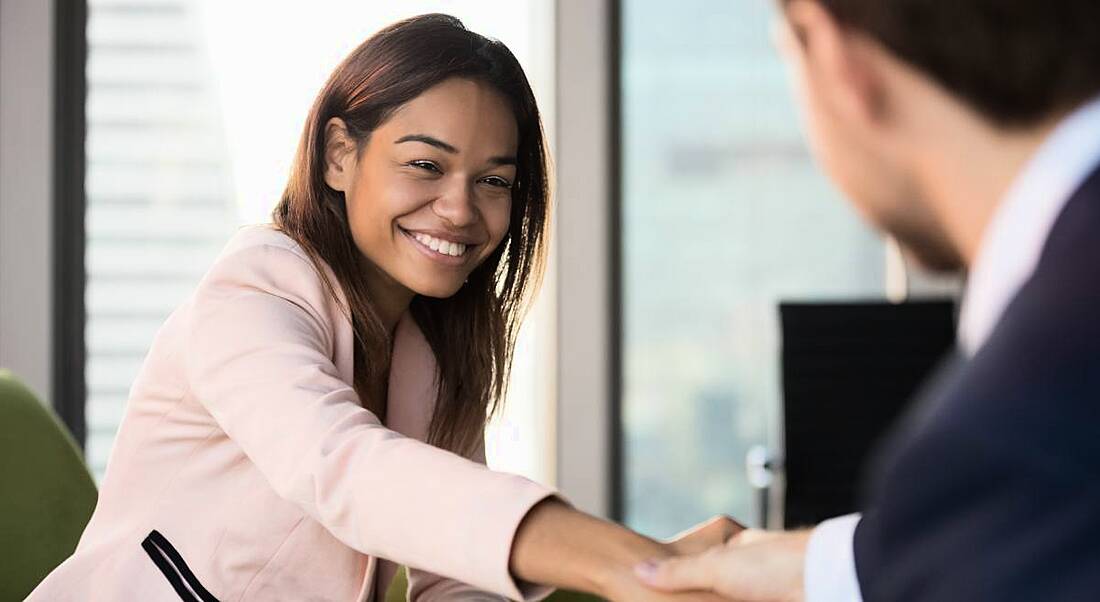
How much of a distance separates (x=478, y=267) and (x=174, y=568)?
60cm

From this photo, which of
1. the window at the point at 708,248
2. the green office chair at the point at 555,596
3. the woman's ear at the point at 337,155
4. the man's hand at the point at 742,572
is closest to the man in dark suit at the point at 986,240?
the man's hand at the point at 742,572

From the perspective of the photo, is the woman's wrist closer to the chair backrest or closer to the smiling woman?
the smiling woman

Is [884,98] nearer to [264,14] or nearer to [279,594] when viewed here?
[279,594]

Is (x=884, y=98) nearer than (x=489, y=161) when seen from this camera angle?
Yes

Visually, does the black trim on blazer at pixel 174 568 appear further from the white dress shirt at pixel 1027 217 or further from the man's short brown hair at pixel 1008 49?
the man's short brown hair at pixel 1008 49

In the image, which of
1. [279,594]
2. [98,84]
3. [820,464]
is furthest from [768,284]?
[279,594]

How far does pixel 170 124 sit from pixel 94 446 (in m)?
1.05

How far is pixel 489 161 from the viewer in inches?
63.7

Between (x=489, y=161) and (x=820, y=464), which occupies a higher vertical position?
(x=489, y=161)

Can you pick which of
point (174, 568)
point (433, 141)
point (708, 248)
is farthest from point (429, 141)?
point (708, 248)

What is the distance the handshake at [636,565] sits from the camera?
108cm

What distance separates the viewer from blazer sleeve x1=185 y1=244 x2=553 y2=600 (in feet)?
3.65

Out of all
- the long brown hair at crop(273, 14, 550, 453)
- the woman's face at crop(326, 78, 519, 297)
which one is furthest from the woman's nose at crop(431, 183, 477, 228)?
the long brown hair at crop(273, 14, 550, 453)

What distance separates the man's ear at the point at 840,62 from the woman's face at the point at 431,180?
36.3 inches
